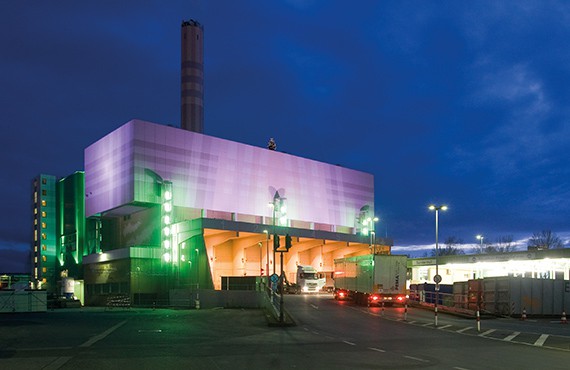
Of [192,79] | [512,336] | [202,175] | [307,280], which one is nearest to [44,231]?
[192,79]

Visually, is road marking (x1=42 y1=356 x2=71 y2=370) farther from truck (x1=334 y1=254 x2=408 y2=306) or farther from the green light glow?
the green light glow

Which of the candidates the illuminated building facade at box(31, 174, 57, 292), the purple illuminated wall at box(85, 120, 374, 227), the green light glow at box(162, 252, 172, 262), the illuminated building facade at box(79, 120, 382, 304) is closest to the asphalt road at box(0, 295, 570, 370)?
the illuminated building facade at box(79, 120, 382, 304)

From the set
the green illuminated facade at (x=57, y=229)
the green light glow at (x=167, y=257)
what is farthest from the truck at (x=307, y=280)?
the green illuminated facade at (x=57, y=229)

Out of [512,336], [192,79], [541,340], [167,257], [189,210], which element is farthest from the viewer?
[192,79]

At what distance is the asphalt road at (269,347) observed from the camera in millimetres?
17172

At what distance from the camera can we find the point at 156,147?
78.9m

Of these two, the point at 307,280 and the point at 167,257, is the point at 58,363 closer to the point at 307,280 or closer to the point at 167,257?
the point at 307,280

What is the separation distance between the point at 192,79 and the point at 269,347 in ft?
258

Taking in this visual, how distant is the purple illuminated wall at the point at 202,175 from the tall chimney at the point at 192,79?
8.88 metres

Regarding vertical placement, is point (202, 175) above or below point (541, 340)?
above

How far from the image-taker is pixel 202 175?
8350 cm

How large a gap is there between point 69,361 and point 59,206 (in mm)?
104323

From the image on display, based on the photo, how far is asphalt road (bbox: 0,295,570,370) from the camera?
17.2m

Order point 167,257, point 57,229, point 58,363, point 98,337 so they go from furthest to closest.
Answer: point 57,229, point 167,257, point 98,337, point 58,363
